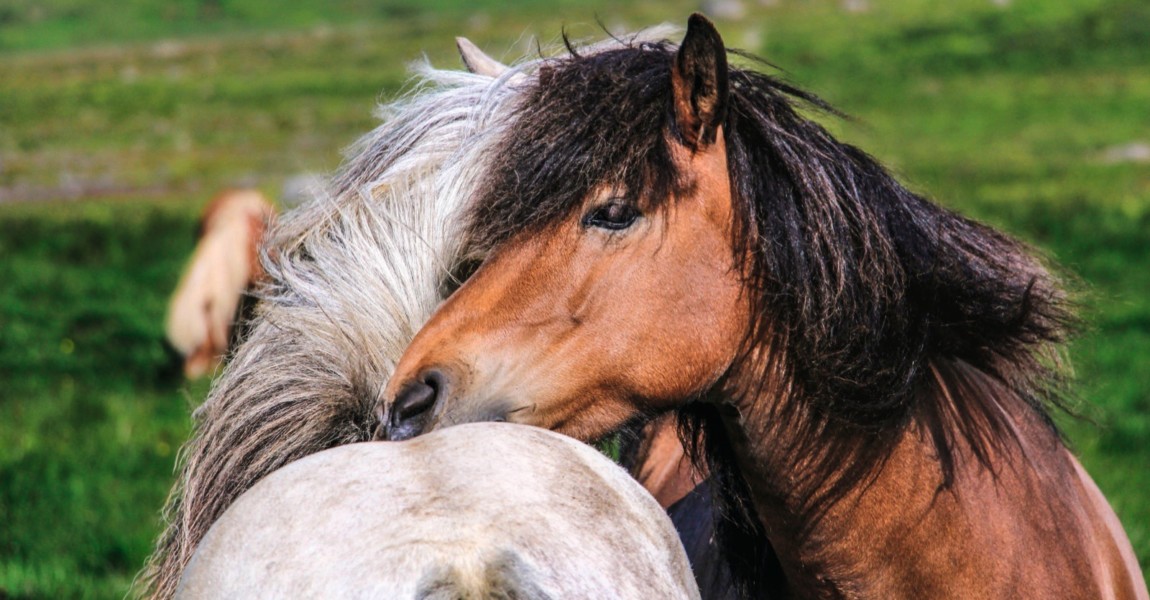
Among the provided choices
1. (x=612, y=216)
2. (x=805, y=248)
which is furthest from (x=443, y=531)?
(x=805, y=248)

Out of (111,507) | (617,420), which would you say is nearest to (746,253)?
(617,420)

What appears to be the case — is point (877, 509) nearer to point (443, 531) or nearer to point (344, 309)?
point (443, 531)

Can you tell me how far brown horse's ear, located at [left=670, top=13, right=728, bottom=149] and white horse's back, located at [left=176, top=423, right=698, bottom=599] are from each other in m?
0.74

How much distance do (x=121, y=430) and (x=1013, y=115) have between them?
72.7ft

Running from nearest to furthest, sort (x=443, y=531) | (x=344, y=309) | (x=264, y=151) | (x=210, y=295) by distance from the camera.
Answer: (x=443, y=531) < (x=344, y=309) < (x=210, y=295) < (x=264, y=151)

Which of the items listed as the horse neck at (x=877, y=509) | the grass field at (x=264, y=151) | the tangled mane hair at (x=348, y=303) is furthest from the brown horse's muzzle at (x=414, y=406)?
the grass field at (x=264, y=151)

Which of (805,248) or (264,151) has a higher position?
(805,248)

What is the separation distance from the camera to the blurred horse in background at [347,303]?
2.29 metres

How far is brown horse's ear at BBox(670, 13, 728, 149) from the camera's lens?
208 cm

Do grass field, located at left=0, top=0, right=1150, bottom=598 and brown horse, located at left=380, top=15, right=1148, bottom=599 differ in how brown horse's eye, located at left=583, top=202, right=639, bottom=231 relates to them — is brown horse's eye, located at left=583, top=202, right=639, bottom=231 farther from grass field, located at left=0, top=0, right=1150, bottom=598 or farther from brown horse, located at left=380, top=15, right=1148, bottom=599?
grass field, located at left=0, top=0, right=1150, bottom=598

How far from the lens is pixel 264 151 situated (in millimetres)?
23219

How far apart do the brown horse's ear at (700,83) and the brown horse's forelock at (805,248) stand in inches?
1.5

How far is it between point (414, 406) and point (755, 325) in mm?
673

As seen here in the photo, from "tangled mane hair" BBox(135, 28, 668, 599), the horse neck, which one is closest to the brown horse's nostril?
"tangled mane hair" BBox(135, 28, 668, 599)
